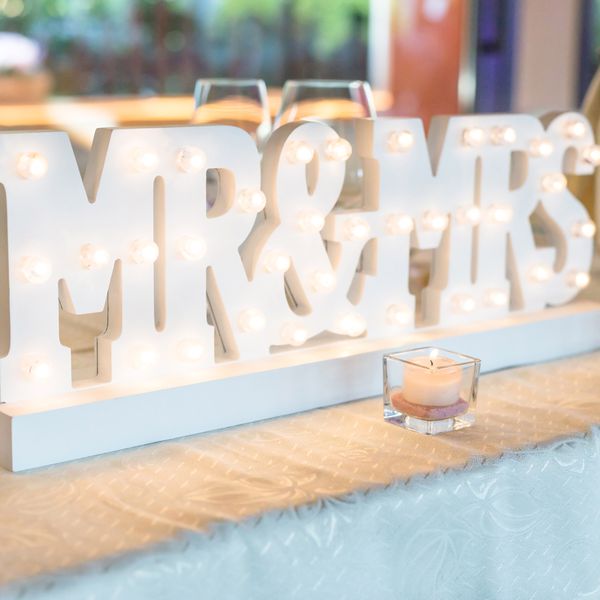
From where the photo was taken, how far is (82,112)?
143 inches

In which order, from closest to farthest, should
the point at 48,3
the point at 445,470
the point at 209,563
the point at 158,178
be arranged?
the point at 209,563, the point at 445,470, the point at 158,178, the point at 48,3

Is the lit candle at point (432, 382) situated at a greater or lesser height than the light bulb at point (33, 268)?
lesser

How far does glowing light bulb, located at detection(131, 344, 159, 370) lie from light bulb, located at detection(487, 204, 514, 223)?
48cm

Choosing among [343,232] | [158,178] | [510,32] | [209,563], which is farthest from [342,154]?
[510,32]

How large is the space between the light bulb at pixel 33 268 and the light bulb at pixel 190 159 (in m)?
0.16

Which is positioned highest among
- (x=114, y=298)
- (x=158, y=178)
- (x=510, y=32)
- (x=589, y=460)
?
(x=510, y=32)

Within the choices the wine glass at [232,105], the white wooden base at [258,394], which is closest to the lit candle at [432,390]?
the white wooden base at [258,394]

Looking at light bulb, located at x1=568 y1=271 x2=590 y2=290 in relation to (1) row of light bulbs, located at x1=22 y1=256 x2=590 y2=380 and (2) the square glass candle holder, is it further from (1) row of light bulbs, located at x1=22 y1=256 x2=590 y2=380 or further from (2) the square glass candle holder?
(2) the square glass candle holder

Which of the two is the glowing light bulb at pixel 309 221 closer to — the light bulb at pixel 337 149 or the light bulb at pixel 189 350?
the light bulb at pixel 337 149

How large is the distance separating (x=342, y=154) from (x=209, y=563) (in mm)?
498

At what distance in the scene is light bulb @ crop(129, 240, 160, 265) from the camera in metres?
0.95

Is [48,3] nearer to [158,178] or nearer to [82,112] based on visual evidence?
[82,112]

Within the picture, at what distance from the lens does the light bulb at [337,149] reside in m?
1.08

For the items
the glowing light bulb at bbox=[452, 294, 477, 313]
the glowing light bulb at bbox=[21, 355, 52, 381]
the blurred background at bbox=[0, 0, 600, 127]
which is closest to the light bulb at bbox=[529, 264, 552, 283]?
the glowing light bulb at bbox=[452, 294, 477, 313]
